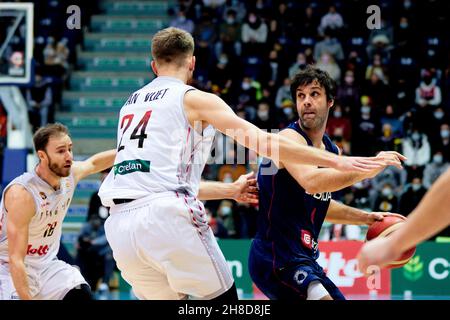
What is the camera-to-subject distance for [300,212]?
19.0 ft

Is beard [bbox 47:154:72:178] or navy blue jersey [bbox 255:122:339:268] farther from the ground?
beard [bbox 47:154:72:178]

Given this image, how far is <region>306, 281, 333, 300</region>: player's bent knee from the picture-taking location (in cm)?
542

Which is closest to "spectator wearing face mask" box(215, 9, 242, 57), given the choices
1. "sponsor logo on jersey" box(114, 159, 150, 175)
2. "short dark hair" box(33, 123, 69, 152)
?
"short dark hair" box(33, 123, 69, 152)

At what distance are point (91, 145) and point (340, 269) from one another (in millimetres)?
7657

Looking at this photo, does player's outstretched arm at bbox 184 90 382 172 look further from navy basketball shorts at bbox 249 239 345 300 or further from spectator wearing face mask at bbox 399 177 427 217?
spectator wearing face mask at bbox 399 177 427 217

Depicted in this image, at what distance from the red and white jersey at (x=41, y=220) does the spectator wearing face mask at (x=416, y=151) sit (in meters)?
10.4

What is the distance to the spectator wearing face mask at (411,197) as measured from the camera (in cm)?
1465

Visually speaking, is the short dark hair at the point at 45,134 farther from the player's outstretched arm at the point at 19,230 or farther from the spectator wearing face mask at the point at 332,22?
the spectator wearing face mask at the point at 332,22

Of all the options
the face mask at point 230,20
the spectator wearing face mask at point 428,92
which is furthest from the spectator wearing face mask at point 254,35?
the spectator wearing face mask at point 428,92

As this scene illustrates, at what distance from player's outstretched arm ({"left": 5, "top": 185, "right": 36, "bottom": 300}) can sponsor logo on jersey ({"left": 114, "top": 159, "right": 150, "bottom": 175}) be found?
4.38ft

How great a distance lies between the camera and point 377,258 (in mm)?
3137

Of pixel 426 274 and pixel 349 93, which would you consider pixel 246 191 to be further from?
pixel 349 93

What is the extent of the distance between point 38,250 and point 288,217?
2090mm
